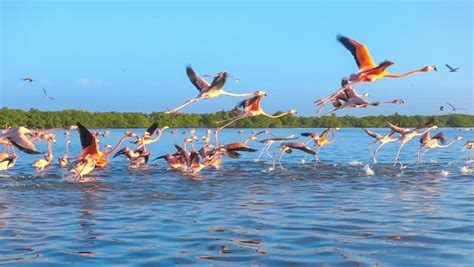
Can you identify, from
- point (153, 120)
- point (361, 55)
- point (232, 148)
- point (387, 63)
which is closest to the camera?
point (387, 63)

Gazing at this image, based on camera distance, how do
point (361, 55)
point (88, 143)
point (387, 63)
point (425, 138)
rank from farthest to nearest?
point (425, 138), point (88, 143), point (361, 55), point (387, 63)

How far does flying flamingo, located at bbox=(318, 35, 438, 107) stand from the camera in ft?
39.9

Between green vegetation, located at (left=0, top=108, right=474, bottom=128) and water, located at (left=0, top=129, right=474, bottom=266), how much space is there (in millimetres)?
52744

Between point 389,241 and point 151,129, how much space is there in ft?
44.4

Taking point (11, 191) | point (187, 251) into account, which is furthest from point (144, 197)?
point (187, 251)

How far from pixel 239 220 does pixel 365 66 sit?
4122 millimetres

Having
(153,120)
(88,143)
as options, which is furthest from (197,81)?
(153,120)

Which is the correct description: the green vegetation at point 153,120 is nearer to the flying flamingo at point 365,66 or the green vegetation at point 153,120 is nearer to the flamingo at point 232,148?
the flamingo at point 232,148

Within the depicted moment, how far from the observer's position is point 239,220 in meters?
10.8

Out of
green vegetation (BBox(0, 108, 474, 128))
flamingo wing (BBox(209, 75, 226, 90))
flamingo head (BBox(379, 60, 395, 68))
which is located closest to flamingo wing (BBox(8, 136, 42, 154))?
flamingo wing (BBox(209, 75, 226, 90))

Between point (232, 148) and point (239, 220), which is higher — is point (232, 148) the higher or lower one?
the higher one

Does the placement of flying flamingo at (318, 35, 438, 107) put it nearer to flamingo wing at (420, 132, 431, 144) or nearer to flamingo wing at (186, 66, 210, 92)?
flamingo wing at (186, 66, 210, 92)

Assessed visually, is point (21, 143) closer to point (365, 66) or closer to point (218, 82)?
point (218, 82)

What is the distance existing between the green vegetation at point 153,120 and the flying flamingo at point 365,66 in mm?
55608
